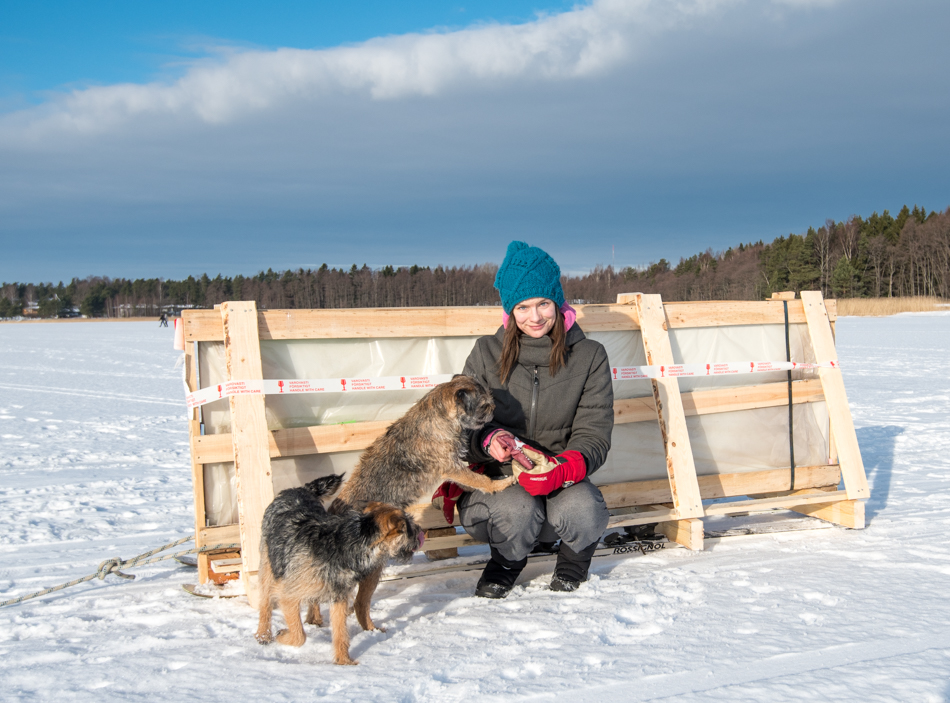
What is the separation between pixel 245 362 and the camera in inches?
170

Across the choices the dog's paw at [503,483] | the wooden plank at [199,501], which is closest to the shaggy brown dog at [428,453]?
the dog's paw at [503,483]

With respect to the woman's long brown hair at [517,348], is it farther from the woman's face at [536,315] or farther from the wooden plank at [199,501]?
the wooden plank at [199,501]

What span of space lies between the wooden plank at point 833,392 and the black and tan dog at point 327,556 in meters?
3.83

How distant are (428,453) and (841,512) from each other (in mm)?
3477

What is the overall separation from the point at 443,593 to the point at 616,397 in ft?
6.71

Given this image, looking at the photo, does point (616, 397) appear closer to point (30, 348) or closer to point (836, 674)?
point (836, 674)

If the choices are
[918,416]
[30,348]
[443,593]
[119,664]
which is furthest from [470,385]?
[30,348]

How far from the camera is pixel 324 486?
12.5 ft

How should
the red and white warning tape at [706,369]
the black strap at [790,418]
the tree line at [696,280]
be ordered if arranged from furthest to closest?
the tree line at [696,280], the black strap at [790,418], the red and white warning tape at [706,369]

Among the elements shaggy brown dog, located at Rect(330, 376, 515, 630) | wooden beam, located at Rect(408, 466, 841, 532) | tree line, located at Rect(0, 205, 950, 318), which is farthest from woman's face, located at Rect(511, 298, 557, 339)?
tree line, located at Rect(0, 205, 950, 318)

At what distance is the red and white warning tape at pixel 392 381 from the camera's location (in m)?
4.30

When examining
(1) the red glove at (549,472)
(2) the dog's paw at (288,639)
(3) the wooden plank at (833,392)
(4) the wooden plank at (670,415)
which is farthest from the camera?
(3) the wooden plank at (833,392)

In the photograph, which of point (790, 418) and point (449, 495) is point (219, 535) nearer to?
point (449, 495)

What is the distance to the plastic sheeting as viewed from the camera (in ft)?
15.1
